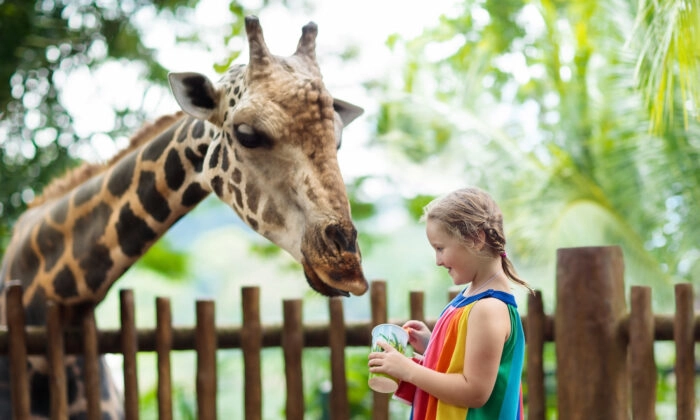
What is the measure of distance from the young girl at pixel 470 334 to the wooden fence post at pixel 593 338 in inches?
43.1

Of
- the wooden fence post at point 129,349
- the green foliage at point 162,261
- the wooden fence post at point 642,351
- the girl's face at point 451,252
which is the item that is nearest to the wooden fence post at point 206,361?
the wooden fence post at point 129,349

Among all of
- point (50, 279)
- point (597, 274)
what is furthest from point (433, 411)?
point (50, 279)

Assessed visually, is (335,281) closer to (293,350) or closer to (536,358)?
(293,350)

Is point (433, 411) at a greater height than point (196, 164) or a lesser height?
lesser

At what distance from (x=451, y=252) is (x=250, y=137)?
0.85 metres

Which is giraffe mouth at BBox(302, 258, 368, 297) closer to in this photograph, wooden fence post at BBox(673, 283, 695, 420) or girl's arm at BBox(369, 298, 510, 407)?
girl's arm at BBox(369, 298, 510, 407)

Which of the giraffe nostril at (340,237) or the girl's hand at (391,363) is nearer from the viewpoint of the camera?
the girl's hand at (391,363)

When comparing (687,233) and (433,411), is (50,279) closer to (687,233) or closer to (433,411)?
(433,411)

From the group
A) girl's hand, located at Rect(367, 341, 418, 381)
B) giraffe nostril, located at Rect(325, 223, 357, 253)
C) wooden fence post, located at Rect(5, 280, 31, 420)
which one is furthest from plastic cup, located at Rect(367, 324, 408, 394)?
wooden fence post, located at Rect(5, 280, 31, 420)

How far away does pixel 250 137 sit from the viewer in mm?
2438

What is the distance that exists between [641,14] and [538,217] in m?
6.58

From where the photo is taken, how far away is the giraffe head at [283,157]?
7.19 ft

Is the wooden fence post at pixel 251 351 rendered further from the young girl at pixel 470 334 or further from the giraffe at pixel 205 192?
the young girl at pixel 470 334

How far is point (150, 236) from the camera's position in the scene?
2871mm
